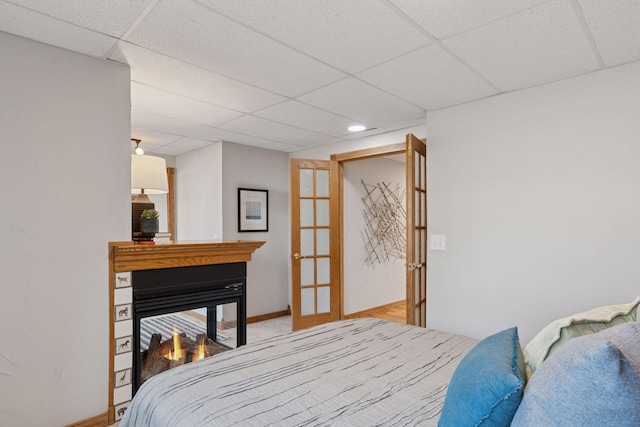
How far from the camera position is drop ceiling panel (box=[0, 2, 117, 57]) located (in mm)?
1687

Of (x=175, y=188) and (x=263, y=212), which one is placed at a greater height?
(x=175, y=188)

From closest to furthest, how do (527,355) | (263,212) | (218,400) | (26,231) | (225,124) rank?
(527,355), (218,400), (26,231), (225,124), (263,212)

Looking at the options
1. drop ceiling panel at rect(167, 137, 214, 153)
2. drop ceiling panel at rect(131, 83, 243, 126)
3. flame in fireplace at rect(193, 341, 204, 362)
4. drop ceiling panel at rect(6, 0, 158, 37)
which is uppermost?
drop ceiling panel at rect(6, 0, 158, 37)

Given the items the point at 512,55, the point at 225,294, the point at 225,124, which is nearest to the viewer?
the point at 512,55

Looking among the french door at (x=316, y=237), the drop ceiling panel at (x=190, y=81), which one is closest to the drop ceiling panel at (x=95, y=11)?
the drop ceiling panel at (x=190, y=81)

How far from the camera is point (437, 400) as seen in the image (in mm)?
1248

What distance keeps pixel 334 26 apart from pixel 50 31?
1481 mm

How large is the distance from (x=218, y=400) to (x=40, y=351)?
1.37 meters

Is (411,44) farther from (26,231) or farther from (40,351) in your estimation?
(40,351)

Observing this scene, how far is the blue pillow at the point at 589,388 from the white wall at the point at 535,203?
187 centimetres

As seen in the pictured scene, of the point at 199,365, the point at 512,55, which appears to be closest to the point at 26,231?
the point at 199,365

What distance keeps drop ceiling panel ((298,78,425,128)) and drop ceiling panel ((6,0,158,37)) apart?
1.32 m

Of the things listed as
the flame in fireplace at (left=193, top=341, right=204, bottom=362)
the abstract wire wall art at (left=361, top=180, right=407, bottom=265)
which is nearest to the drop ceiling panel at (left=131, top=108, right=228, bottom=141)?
the flame in fireplace at (left=193, top=341, right=204, bottom=362)

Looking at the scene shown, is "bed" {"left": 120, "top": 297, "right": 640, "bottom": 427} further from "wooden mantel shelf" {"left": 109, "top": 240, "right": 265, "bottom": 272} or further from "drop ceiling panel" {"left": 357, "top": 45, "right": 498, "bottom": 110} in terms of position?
"drop ceiling panel" {"left": 357, "top": 45, "right": 498, "bottom": 110}
